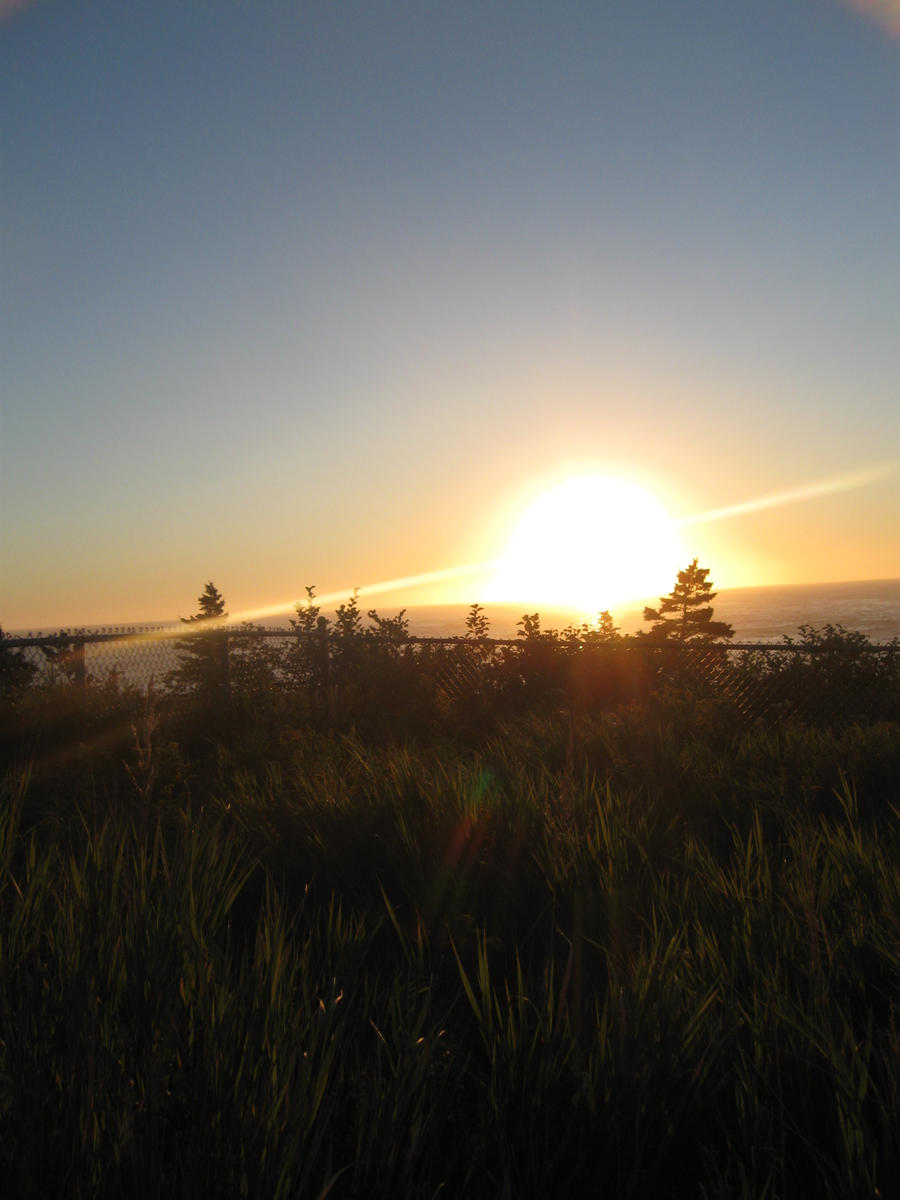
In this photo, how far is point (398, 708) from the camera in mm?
9523

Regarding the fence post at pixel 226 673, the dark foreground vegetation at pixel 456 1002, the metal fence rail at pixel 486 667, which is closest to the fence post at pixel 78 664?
the metal fence rail at pixel 486 667

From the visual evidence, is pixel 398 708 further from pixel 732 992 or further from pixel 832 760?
pixel 732 992

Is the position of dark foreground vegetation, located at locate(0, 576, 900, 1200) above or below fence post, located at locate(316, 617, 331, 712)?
below

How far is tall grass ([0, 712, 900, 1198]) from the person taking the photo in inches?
63.1

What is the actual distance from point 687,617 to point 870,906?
43689 mm

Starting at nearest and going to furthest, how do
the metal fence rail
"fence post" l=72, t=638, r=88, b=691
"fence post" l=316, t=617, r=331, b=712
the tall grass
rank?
the tall grass < the metal fence rail < "fence post" l=72, t=638, r=88, b=691 < "fence post" l=316, t=617, r=331, b=712

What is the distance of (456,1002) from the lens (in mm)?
2570

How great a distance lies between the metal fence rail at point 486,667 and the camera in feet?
28.8

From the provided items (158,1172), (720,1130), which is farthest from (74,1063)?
(720,1130)

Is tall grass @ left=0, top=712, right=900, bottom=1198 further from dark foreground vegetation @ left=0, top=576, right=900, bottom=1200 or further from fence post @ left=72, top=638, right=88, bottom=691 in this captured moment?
fence post @ left=72, top=638, right=88, bottom=691

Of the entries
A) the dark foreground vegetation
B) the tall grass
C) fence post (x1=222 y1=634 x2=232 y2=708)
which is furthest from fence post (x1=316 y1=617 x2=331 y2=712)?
the tall grass

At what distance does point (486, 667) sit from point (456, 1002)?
7961 millimetres

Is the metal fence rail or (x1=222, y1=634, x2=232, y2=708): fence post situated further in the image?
(x1=222, y1=634, x2=232, y2=708): fence post

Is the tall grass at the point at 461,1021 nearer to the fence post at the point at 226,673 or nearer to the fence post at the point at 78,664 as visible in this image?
the fence post at the point at 226,673
